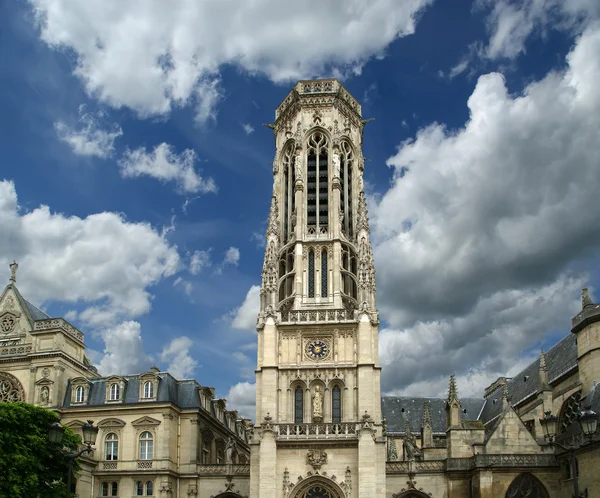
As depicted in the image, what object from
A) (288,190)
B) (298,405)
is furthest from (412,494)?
(288,190)

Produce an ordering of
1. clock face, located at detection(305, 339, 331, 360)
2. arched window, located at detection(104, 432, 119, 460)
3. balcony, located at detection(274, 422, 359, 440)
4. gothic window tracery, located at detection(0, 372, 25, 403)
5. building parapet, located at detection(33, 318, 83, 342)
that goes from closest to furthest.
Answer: balcony, located at detection(274, 422, 359, 440) < clock face, located at detection(305, 339, 331, 360) < arched window, located at detection(104, 432, 119, 460) < gothic window tracery, located at detection(0, 372, 25, 403) < building parapet, located at detection(33, 318, 83, 342)

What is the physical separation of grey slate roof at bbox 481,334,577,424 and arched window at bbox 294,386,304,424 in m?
19.1

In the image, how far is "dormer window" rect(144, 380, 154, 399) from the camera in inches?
2240

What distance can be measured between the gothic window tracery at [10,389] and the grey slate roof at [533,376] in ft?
129

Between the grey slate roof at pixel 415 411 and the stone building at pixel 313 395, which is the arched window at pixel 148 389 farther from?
the grey slate roof at pixel 415 411

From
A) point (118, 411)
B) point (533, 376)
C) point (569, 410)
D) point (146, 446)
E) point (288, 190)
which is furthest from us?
point (533, 376)

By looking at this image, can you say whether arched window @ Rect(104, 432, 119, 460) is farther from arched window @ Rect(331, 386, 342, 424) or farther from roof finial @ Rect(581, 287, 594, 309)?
roof finial @ Rect(581, 287, 594, 309)

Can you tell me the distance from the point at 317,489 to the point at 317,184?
24.0 meters

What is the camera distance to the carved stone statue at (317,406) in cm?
5122

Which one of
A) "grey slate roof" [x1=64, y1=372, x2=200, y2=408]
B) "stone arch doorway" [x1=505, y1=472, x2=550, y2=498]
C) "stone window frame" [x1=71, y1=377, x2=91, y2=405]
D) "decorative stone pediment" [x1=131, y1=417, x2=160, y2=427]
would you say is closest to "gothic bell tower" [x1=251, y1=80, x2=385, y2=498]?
"grey slate roof" [x1=64, y1=372, x2=200, y2=408]

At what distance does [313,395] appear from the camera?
172ft

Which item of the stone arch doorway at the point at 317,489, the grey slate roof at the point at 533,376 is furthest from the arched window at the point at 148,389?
the grey slate roof at the point at 533,376

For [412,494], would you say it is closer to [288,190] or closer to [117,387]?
[117,387]

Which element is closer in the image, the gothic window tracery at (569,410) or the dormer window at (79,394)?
the gothic window tracery at (569,410)
